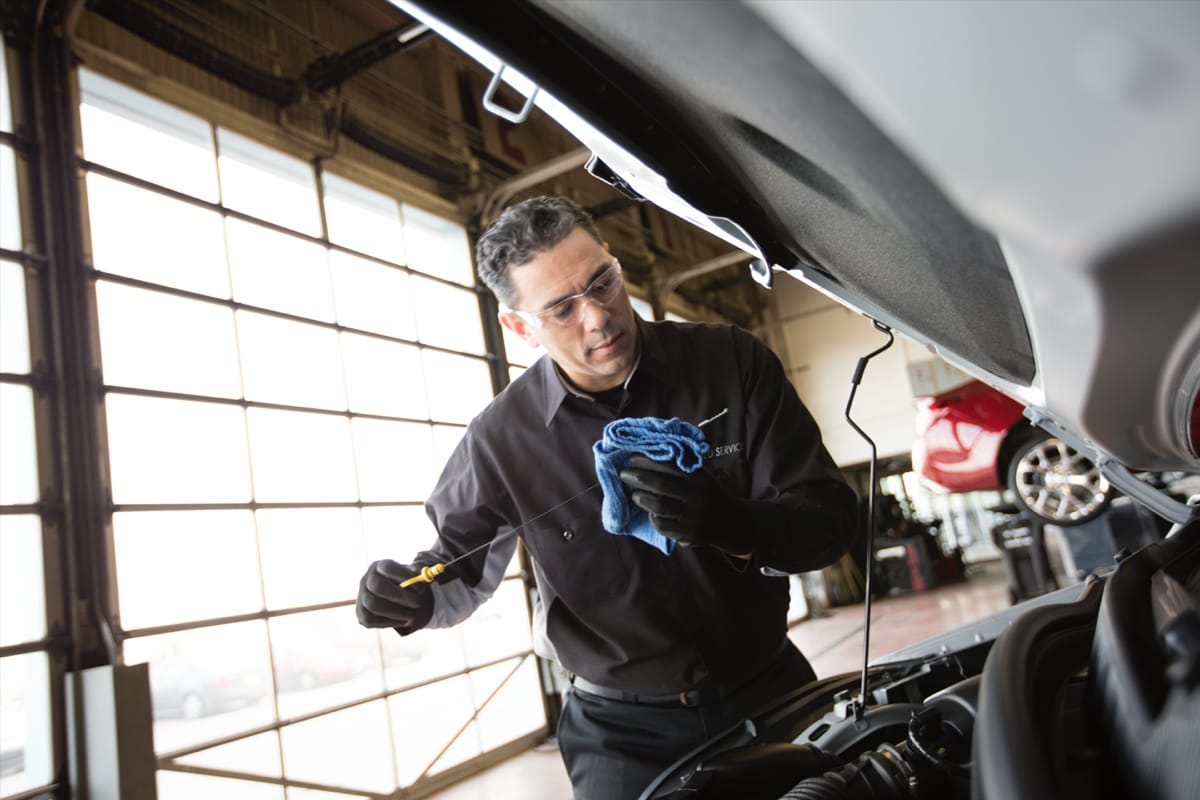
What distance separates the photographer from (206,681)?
4074 mm

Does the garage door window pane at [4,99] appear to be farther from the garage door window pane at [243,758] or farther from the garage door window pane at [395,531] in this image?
the garage door window pane at [243,758]

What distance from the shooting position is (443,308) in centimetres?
634

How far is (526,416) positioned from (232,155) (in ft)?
13.1

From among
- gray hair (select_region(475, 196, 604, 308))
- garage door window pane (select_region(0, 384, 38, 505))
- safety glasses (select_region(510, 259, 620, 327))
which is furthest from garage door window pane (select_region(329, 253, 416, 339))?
safety glasses (select_region(510, 259, 620, 327))

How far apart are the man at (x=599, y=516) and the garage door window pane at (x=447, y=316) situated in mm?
4401

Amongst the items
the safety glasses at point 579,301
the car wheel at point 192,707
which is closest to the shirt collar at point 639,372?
the safety glasses at point 579,301

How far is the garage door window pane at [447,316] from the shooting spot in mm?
6117

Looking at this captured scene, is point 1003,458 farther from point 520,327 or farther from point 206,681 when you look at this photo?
point 206,681

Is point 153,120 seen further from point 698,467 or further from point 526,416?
point 698,467

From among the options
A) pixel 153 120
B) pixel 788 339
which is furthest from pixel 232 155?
pixel 788 339

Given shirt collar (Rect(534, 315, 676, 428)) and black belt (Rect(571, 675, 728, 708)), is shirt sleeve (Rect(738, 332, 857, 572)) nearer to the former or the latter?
shirt collar (Rect(534, 315, 676, 428))

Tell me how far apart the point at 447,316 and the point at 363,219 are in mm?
919

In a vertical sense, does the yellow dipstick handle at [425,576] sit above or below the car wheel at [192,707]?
above

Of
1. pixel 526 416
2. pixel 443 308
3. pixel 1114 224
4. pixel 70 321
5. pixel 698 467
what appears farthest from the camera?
pixel 443 308
